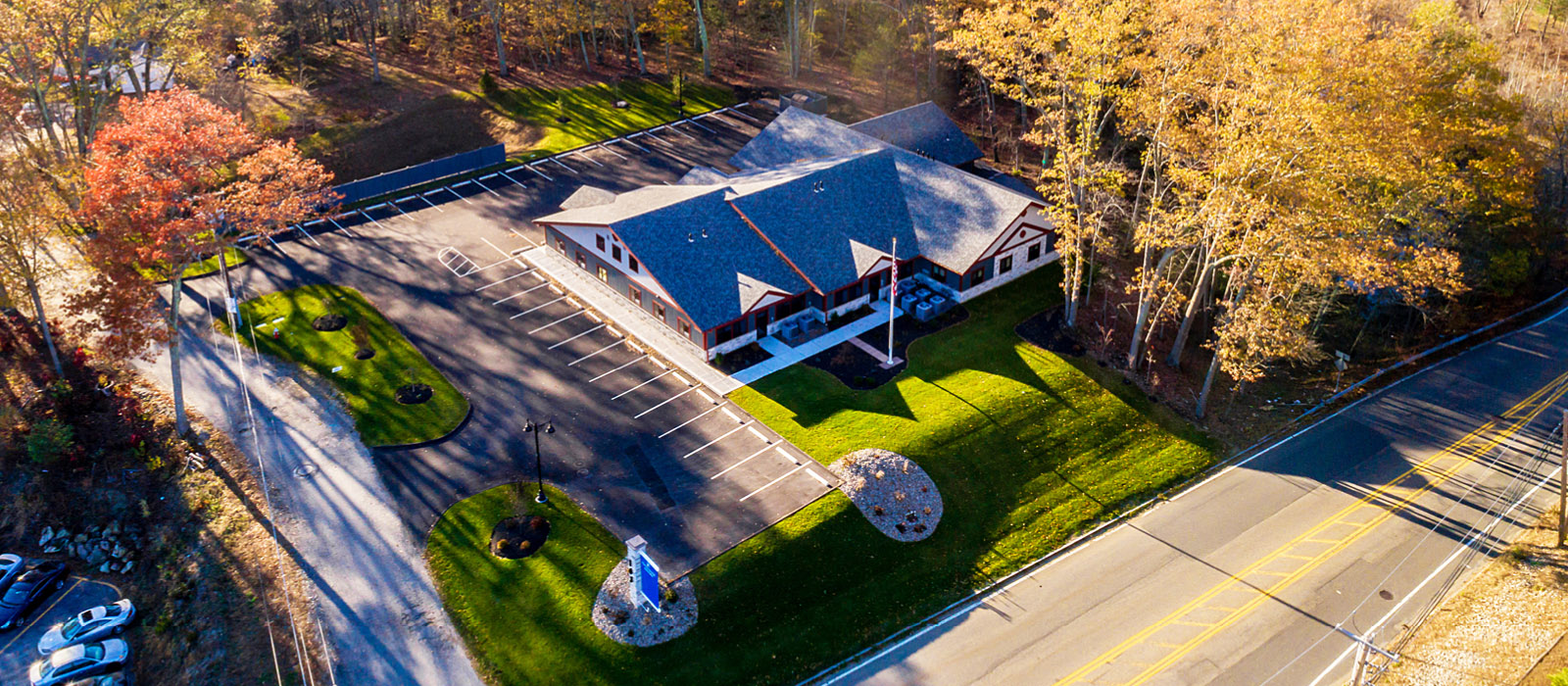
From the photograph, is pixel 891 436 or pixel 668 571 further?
pixel 891 436

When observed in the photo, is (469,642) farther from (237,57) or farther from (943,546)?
(237,57)

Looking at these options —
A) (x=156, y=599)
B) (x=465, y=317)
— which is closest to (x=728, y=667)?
(x=156, y=599)

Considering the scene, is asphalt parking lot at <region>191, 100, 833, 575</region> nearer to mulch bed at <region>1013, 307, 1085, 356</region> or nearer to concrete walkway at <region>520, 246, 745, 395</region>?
concrete walkway at <region>520, 246, 745, 395</region>

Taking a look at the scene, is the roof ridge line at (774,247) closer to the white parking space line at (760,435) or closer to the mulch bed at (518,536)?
the white parking space line at (760,435)

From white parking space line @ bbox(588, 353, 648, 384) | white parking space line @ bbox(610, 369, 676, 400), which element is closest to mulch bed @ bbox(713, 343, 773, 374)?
white parking space line @ bbox(610, 369, 676, 400)

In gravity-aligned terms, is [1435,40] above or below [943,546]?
above

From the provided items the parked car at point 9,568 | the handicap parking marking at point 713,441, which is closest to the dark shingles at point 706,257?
the handicap parking marking at point 713,441
